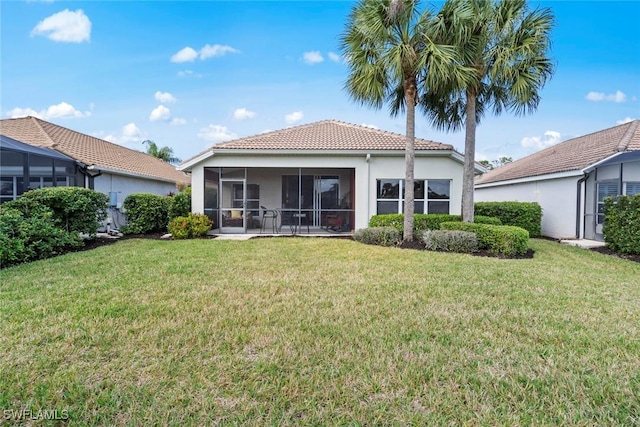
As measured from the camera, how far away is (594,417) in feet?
7.76

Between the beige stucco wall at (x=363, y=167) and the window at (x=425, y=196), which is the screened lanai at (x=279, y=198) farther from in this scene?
the window at (x=425, y=196)

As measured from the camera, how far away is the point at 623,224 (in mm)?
9695

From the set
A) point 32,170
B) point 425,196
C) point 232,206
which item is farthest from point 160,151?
point 425,196

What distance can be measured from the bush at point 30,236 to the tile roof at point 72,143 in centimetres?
550

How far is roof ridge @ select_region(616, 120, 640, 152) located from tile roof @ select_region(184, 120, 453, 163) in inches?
270

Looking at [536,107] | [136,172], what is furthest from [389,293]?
[136,172]

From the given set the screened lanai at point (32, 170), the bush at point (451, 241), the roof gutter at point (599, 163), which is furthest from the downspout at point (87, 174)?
the roof gutter at point (599, 163)

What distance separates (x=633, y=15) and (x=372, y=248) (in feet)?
48.1

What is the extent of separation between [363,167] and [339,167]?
1024mm

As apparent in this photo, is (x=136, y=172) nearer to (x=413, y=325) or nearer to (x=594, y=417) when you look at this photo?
(x=413, y=325)

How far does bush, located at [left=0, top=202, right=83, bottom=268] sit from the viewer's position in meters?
7.11

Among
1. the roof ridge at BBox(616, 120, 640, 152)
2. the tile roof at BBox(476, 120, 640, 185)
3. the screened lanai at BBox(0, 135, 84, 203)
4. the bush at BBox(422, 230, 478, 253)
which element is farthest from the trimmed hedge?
the screened lanai at BBox(0, 135, 84, 203)

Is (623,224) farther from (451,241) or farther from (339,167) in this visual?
(339,167)

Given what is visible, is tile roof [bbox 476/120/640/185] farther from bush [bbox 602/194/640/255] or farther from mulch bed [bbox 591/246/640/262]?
mulch bed [bbox 591/246/640/262]
